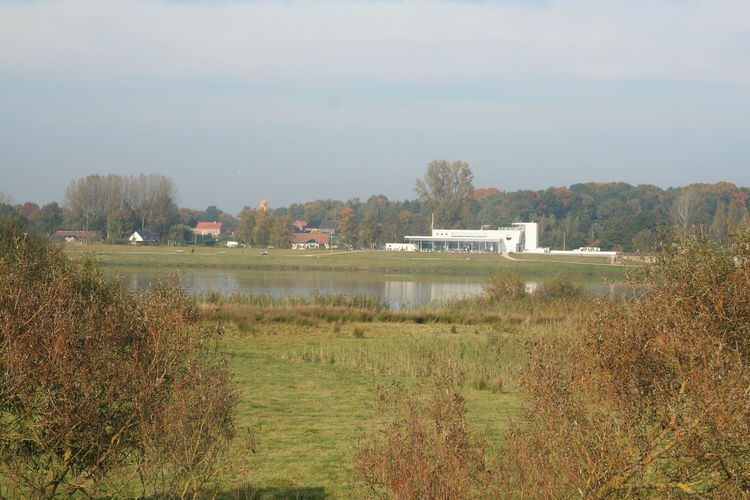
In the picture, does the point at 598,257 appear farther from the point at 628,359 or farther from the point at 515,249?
the point at 628,359

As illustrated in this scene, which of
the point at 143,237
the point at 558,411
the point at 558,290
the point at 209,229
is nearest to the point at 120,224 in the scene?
the point at 143,237

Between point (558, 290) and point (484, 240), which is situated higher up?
point (484, 240)

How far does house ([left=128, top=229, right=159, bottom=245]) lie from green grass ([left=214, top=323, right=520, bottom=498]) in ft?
243

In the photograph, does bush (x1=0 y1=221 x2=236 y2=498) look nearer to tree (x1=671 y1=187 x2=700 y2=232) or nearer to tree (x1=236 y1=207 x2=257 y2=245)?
tree (x1=671 y1=187 x2=700 y2=232)

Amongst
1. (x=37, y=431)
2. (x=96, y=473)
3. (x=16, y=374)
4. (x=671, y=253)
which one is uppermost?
(x=671, y=253)

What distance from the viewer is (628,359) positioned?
5.22 metres

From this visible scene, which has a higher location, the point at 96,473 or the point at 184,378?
the point at 184,378

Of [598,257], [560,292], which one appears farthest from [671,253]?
[598,257]

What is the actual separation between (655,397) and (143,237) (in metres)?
94.8

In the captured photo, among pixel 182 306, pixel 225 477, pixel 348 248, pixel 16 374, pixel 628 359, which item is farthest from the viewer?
pixel 348 248

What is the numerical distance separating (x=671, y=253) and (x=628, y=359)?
4.26ft

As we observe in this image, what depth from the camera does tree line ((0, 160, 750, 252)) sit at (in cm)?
9138

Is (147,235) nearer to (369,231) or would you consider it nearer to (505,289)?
(369,231)

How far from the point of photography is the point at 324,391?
13.0 meters
